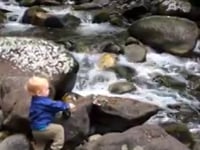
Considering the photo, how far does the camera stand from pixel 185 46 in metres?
9.88

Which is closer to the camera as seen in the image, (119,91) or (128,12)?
(119,91)

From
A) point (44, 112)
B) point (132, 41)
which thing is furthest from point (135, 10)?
point (44, 112)

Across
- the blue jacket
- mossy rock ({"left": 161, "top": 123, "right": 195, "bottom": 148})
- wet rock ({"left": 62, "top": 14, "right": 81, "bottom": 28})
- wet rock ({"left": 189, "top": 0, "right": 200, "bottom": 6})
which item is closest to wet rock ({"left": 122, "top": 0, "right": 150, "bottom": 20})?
wet rock ({"left": 189, "top": 0, "right": 200, "bottom": 6})

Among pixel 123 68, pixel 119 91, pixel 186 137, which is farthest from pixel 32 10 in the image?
pixel 186 137

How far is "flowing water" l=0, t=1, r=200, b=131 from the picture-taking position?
7930 mm

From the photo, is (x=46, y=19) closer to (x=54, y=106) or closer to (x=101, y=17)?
(x=101, y=17)

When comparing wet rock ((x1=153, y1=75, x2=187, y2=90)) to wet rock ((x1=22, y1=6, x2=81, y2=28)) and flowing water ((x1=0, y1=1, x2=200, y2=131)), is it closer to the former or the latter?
flowing water ((x1=0, y1=1, x2=200, y2=131))

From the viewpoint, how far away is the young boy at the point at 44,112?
16.9 feet

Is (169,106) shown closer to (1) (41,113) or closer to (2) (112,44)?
(2) (112,44)

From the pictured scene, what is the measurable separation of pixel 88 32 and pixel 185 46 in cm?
208

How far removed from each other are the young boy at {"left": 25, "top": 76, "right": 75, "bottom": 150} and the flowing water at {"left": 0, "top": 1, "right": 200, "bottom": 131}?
1914 millimetres

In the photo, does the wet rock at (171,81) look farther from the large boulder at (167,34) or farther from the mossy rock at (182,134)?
the mossy rock at (182,134)

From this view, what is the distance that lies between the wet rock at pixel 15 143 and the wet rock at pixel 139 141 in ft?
2.09

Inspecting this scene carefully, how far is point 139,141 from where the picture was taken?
207 inches
